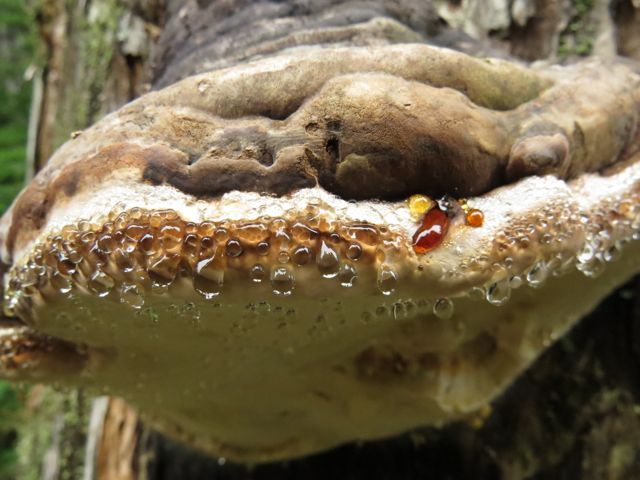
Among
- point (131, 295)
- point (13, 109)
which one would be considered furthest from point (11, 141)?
point (131, 295)

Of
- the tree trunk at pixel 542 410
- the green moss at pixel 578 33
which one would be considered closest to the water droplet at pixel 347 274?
the tree trunk at pixel 542 410

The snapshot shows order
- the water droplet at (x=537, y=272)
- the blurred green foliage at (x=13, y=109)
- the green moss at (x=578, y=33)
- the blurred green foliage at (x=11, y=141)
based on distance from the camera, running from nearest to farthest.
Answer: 1. the water droplet at (x=537, y=272)
2. the green moss at (x=578, y=33)
3. the blurred green foliage at (x=11, y=141)
4. the blurred green foliage at (x=13, y=109)

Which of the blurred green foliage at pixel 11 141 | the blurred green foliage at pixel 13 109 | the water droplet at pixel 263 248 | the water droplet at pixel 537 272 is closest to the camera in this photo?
the water droplet at pixel 263 248

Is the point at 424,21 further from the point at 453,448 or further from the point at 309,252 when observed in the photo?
the point at 453,448

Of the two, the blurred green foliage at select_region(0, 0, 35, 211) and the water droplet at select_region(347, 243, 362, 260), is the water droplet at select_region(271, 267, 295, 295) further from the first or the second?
the blurred green foliage at select_region(0, 0, 35, 211)

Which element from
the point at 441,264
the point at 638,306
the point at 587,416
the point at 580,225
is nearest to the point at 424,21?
the point at 580,225

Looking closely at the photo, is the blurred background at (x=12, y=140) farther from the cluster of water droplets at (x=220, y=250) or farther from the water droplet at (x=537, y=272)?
the water droplet at (x=537, y=272)
